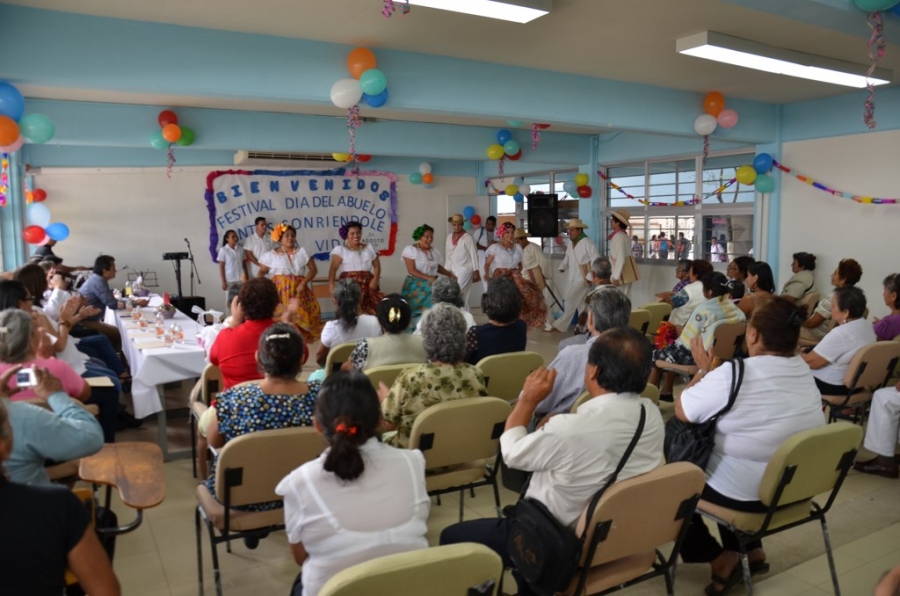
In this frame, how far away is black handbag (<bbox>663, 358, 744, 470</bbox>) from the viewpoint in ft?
7.80

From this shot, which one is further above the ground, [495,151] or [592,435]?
[495,151]

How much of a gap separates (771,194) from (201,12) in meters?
6.27

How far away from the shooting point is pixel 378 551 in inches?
64.5

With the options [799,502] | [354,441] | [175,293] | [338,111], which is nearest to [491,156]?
[338,111]

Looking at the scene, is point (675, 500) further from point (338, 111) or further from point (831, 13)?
point (338, 111)

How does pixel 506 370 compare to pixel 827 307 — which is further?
pixel 827 307

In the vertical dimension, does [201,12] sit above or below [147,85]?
above

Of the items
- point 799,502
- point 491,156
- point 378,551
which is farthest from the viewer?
point 491,156

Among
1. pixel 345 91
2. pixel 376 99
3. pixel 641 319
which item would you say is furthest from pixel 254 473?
pixel 641 319

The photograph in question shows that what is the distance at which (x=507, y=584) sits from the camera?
2.50 m

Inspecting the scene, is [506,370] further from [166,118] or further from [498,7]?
[166,118]

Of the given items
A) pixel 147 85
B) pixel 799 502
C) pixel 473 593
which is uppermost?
pixel 147 85

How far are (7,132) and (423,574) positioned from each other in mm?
4037

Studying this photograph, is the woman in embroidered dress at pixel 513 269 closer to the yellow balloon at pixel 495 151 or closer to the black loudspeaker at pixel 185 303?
the yellow balloon at pixel 495 151
